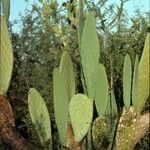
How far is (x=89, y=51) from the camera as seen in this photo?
16.3 ft

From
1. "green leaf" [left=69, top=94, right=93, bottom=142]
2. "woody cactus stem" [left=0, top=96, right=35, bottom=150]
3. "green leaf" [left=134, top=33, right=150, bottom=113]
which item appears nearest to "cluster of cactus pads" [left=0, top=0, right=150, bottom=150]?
"green leaf" [left=69, top=94, right=93, bottom=142]

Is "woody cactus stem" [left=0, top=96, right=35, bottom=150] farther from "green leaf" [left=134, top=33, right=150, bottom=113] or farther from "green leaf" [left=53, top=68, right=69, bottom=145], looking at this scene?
"green leaf" [left=134, top=33, right=150, bottom=113]

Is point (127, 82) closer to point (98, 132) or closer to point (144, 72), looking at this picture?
point (98, 132)

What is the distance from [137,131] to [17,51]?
9.07 ft

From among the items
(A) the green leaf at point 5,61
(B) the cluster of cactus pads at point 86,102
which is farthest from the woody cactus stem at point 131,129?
(A) the green leaf at point 5,61

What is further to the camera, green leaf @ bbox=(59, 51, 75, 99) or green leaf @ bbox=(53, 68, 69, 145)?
green leaf @ bbox=(59, 51, 75, 99)

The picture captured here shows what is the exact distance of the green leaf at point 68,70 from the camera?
5.11 metres

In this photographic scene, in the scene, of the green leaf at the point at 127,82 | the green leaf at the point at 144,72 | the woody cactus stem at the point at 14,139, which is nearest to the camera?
the green leaf at the point at 144,72

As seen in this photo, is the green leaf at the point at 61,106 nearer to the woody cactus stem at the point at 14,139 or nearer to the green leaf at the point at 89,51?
the green leaf at the point at 89,51

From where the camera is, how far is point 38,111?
517 centimetres

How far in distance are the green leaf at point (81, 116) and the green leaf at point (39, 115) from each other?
36 centimetres

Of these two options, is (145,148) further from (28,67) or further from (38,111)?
(28,67)

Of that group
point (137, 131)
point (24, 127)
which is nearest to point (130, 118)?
point (137, 131)

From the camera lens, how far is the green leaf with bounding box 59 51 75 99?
5113 mm
